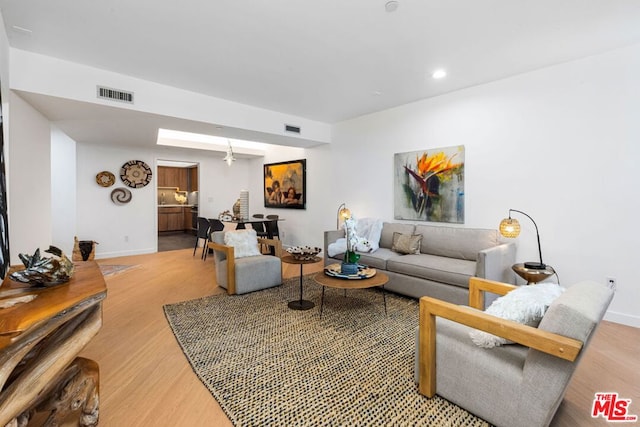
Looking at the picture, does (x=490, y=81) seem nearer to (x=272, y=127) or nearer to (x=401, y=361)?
(x=272, y=127)

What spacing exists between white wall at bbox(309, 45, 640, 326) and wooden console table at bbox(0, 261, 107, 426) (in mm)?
4029

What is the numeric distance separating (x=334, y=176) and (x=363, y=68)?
2617 mm

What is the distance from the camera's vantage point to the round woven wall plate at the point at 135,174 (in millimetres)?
6129

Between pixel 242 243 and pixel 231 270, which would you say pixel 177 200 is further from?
pixel 231 270

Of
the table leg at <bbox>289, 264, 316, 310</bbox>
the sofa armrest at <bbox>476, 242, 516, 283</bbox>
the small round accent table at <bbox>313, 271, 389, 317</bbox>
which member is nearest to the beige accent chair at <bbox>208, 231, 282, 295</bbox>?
the table leg at <bbox>289, 264, 316, 310</bbox>

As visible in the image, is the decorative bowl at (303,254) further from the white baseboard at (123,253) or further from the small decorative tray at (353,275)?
the white baseboard at (123,253)

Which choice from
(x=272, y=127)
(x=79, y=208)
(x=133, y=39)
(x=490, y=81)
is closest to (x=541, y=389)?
(x=490, y=81)

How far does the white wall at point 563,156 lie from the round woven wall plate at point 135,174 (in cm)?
566

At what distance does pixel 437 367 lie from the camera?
179cm

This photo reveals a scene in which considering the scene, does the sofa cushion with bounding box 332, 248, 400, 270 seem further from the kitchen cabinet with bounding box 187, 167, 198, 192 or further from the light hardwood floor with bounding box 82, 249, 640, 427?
the kitchen cabinet with bounding box 187, 167, 198, 192

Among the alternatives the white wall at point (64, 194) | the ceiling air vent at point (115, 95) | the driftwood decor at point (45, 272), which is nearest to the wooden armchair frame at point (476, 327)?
the driftwood decor at point (45, 272)

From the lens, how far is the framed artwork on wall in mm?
6331

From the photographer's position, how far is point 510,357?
1541 millimetres

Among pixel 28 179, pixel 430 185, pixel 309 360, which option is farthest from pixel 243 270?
pixel 430 185
